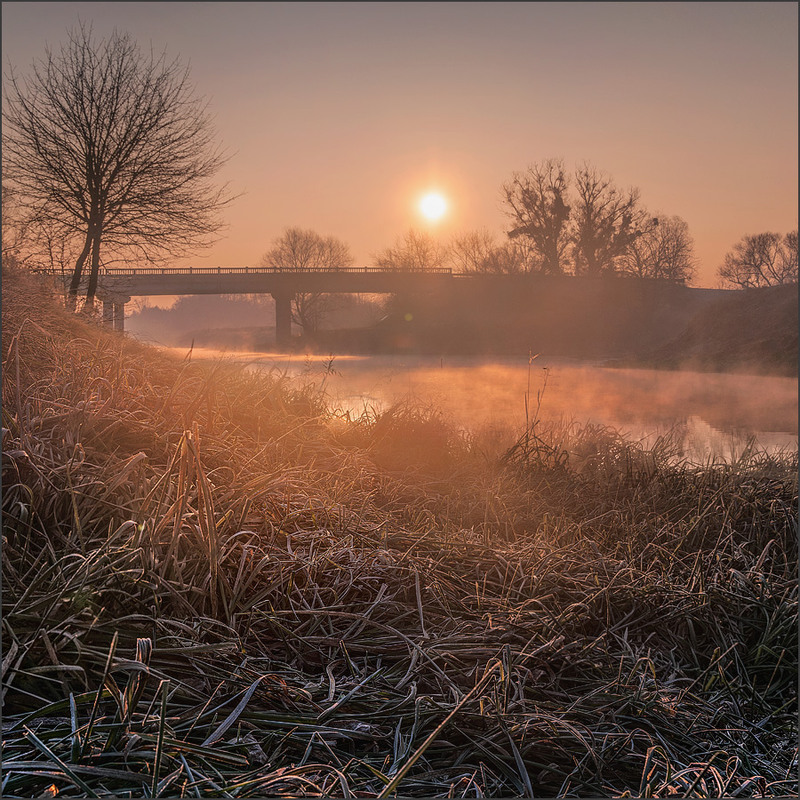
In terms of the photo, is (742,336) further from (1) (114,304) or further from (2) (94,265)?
(2) (94,265)

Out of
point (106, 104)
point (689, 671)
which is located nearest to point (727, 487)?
point (689, 671)

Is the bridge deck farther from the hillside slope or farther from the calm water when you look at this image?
the hillside slope

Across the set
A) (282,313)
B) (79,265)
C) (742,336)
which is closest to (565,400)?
(79,265)

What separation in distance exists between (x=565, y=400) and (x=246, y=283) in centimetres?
1321

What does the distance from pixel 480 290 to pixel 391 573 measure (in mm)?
29943

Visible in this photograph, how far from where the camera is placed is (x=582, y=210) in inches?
728

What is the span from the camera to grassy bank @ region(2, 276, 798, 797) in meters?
1.53

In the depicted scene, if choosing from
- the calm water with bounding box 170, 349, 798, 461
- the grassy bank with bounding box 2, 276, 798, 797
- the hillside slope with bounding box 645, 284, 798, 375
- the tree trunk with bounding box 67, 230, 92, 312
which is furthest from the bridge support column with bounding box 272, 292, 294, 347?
the grassy bank with bounding box 2, 276, 798, 797

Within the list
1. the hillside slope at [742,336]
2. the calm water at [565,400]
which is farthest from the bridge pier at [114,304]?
the hillside slope at [742,336]

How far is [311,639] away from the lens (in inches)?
80.4

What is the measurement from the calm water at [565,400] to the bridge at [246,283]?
6190 mm

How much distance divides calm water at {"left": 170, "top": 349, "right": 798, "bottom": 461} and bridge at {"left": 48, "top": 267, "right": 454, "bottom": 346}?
244 inches

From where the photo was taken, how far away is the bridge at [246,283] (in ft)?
58.0

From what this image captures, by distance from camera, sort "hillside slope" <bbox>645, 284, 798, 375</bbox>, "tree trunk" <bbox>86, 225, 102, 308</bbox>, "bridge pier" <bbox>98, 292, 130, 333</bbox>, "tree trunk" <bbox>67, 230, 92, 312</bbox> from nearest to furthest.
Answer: "bridge pier" <bbox>98, 292, 130, 333</bbox> < "tree trunk" <bbox>67, 230, 92, 312</bbox> < "tree trunk" <bbox>86, 225, 102, 308</bbox> < "hillside slope" <bbox>645, 284, 798, 375</bbox>
